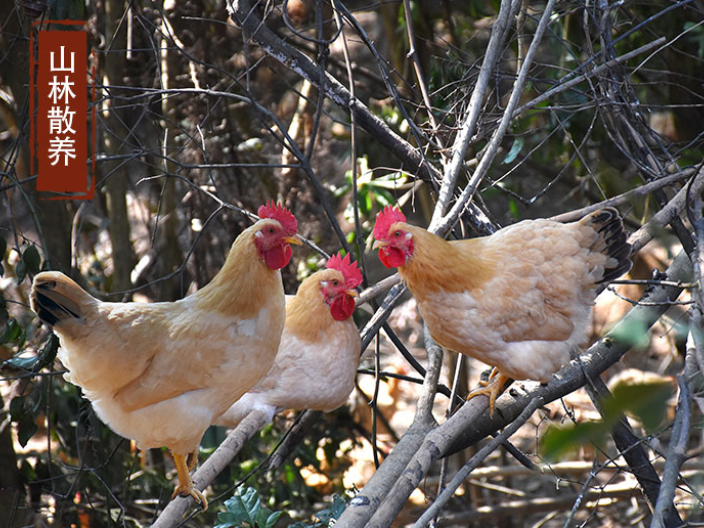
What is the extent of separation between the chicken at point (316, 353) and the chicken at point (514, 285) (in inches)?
22.9

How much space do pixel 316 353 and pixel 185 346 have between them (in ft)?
2.46

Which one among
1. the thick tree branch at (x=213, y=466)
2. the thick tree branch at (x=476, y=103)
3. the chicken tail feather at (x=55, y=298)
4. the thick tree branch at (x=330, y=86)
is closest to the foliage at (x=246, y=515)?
the thick tree branch at (x=213, y=466)

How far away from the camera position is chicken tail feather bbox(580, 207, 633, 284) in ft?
7.88

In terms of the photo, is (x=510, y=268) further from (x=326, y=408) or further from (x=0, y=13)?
(x=0, y=13)

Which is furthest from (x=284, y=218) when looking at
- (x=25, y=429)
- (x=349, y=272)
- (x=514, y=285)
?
(x=25, y=429)

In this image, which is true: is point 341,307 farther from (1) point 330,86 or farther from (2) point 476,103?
(2) point 476,103

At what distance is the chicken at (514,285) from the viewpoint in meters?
2.36

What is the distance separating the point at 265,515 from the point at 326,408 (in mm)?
671

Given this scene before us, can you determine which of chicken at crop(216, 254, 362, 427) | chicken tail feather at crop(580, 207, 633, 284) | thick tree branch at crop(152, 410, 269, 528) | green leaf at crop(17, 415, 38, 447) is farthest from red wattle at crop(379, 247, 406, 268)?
green leaf at crop(17, 415, 38, 447)

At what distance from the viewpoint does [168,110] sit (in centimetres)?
434

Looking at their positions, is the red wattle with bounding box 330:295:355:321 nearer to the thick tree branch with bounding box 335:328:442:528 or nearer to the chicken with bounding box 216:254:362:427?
the chicken with bounding box 216:254:362:427

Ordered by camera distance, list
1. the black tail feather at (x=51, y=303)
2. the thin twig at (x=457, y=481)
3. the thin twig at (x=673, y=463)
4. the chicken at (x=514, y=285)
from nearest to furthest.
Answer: the thin twig at (x=673, y=463), the thin twig at (x=457, y=481), the black tail feather at (x=51, y=303), the chicken at (x=514, y=285)

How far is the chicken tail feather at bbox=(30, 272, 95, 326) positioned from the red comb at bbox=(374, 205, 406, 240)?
1035mm

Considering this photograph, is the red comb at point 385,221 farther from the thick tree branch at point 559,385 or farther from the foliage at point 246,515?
the foliage at point 246,515
